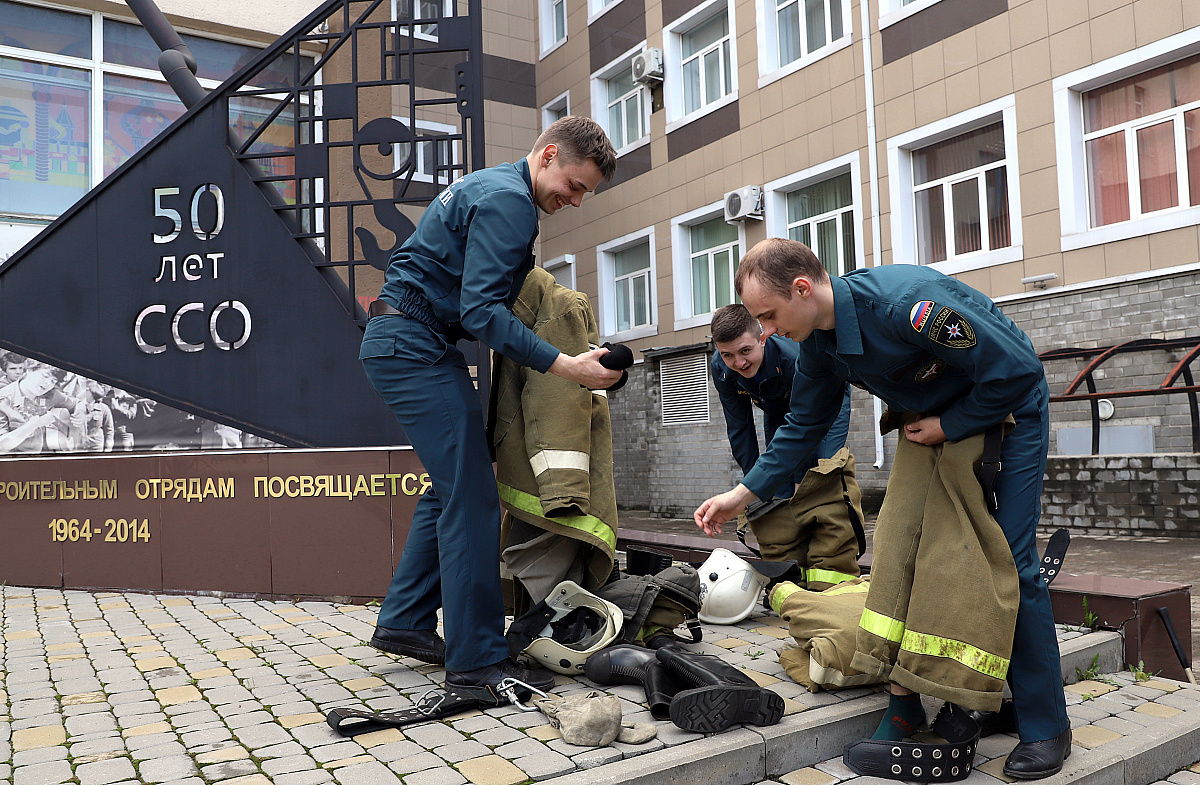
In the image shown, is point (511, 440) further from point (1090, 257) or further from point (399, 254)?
point (1090, 257)

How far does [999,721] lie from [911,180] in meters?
10.1

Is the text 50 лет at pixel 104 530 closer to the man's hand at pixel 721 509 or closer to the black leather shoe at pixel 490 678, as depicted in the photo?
the black leather shoe at pixel 490 678

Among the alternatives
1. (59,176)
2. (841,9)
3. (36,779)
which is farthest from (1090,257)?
(59,176)

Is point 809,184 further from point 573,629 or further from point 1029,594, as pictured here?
point 1029,594

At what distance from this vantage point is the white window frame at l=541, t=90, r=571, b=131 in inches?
741

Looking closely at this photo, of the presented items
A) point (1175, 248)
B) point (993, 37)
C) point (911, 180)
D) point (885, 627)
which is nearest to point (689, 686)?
point (885, 627)

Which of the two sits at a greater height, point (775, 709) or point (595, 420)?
point (595, 420)

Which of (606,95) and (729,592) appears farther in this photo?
(606,95)

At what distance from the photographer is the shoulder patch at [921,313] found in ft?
8.48

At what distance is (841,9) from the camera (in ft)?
41.9

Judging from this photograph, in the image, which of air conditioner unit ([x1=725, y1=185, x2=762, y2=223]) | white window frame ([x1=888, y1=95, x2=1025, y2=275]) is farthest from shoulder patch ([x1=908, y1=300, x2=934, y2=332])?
air conditioner unit ([x1=725, y1=185, x2=762, y2=223])

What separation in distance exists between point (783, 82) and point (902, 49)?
7.02 ft

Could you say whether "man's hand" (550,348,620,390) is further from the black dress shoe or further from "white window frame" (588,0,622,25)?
"white window frame" (588,0,622,25)

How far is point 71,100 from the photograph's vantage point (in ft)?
33.4
